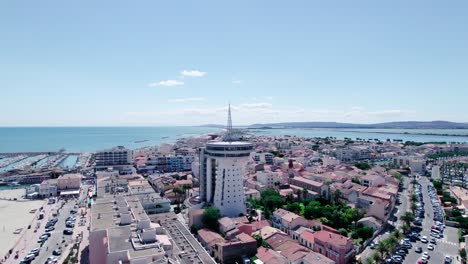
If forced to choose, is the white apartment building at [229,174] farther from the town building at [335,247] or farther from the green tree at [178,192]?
the town building at [335,247]

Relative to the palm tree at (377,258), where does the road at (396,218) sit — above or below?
below

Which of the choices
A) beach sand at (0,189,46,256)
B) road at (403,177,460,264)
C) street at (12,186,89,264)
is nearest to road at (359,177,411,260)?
road at (403,177,460,264)

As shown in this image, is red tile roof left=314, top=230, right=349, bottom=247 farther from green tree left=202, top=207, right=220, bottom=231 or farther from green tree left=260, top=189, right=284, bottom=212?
green tree left=260, top=189, right=284, bottom=212

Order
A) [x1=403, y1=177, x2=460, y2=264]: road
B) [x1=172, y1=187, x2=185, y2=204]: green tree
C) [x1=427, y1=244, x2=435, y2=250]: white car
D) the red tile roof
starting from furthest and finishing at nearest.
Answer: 1. [x1=172, y1=187, x2=185, y2=204]: green tree
2. [x1=427, y1=244, x2=435, y2=250]: white car
3. [x1=403, y1=177, x2=460, y2=264]: road
4. the red tile roof

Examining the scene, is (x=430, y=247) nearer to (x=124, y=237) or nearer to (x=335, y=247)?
(x=335, y=247)

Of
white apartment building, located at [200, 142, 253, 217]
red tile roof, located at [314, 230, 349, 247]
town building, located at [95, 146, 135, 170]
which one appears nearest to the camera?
red tile roof, located at [314, 230, 349, 247]

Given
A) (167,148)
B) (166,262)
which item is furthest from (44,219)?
(167,148)

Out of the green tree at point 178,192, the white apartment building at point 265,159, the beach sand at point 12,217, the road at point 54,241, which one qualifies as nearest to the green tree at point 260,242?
the road at point 54,241

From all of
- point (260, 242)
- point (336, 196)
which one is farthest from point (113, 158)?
point (260, 242)

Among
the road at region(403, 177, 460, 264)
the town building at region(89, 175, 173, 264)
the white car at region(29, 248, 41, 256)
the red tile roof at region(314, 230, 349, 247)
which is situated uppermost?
the town building at region(89, 175, 173, 264)

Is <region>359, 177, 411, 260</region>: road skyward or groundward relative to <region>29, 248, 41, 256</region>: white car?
skyward
